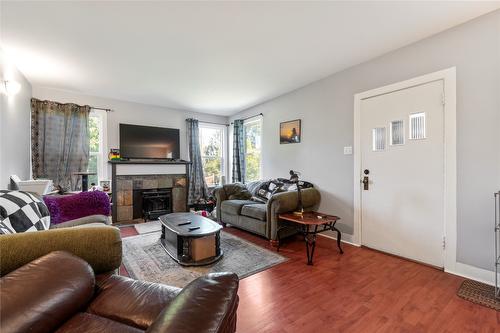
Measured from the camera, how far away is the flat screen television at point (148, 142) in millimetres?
4340

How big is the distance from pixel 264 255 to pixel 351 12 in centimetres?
253

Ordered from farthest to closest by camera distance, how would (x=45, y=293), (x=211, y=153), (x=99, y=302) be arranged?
1. (x=211, y=153)
2. (x=99, y=302)
3. (x=45, y=293)

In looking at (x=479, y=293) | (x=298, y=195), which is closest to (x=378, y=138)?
(x=298, y=195)

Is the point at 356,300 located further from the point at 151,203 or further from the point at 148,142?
the point at 148,142

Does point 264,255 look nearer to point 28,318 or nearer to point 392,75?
point 28,318

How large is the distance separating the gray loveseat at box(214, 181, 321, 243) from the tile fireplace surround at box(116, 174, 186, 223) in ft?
4.33

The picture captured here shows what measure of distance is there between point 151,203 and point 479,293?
468 centimetres

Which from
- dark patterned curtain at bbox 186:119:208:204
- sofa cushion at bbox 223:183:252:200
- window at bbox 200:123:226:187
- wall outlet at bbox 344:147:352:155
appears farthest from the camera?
window at bbox 200:123:226:187

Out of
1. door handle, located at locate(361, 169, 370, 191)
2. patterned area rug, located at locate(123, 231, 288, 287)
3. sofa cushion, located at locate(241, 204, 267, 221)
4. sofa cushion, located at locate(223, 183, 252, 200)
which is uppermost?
door handle, located at locate(361, 169, 370, 191)

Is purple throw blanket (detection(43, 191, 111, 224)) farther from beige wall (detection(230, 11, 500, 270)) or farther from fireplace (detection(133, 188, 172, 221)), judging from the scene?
beige wall (detection(230, 11, 500, 270))

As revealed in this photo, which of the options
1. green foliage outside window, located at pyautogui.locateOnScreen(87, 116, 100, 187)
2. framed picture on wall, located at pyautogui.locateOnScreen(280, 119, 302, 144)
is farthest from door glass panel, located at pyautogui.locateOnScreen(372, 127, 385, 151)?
green foliage outside window, located at pyautogui.locateOnScreen(87, 116, 100, 187)

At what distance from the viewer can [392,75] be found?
2.60 metres

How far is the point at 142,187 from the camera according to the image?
4.39 metres

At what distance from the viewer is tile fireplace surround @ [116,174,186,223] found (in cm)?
415
